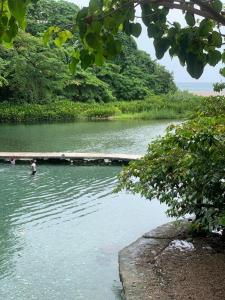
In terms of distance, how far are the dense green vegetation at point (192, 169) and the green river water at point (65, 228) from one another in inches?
51.8

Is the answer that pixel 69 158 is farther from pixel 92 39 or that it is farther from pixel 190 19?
pixel 92 39

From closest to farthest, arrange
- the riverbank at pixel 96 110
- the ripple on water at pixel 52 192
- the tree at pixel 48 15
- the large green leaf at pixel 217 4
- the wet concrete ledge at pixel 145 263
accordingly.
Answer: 1. the large green leaf at pixel 217 4
2. the wet concrete ledge at pixel 145 263
3. the ripple on water at pixel 52 192
4. the riverbank at pixel 96 110
5. the tree at pixel 48 15

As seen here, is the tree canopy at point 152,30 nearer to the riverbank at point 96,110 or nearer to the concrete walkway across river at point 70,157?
the concrete walkway across river at point 70,157

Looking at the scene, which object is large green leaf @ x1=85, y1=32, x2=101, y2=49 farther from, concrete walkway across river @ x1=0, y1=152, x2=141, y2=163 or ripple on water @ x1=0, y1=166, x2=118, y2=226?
concrete walkway across river @ x1=0, y1=152, x2=141, y2=163

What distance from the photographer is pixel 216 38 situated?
193 cm

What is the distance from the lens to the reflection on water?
6340 mm

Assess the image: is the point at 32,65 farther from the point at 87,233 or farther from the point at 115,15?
the point at 115,15

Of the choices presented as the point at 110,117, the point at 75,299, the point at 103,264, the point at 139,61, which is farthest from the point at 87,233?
the point at 139,61

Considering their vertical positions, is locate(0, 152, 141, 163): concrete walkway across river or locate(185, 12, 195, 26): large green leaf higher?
locate(185, 12, 195, 26): large green leaf

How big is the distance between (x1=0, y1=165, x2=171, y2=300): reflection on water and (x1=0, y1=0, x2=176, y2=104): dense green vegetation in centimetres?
1312

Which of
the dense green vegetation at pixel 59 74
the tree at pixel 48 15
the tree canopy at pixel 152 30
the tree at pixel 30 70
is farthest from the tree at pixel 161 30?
the tree at pixel 48 15

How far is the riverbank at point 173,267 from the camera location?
5.21 meters

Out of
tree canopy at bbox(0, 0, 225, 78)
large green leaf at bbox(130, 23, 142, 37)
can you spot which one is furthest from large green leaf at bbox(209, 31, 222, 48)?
large green leaf at bbox(130, 23, 142, 37)

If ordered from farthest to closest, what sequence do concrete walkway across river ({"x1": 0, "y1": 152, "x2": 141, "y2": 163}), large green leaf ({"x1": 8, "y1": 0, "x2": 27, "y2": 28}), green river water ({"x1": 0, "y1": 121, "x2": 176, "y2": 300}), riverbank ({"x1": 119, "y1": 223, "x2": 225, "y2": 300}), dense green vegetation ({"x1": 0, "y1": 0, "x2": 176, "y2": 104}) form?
dense green vegetation ({"x1": 0, "y1": 0, "x2": 176, "y2": 104})
concrete walkway across river ({"x1": 0, "y1": 152, "x2": 141, "y2": 163})
green river water ({"x1": 0, "y1": 121, "x2": 176, "y2": 300})
riverbank ({"x1": 119, "y1": 223, "x2": 225, "y2": 300})
large green leaf ({"x1": 8, "y1": 0, "x2": 27, "y2": 28})
